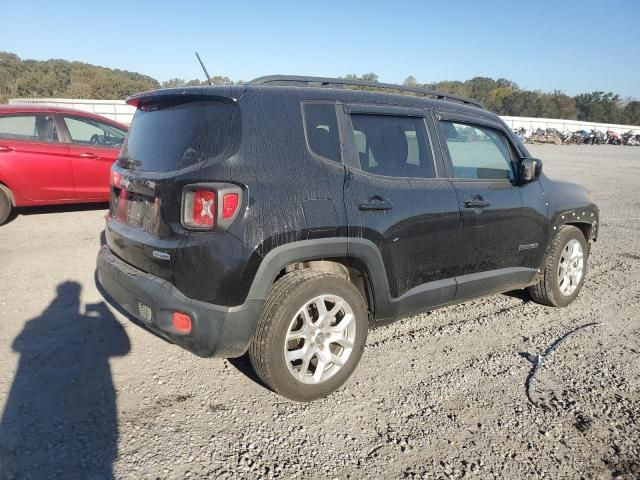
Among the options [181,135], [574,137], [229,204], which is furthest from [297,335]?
[574,137]

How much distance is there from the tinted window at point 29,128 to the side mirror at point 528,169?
6.54 m

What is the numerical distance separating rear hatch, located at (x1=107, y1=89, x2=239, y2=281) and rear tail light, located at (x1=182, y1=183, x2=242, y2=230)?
6 cm

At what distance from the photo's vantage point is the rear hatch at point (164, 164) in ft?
8.86

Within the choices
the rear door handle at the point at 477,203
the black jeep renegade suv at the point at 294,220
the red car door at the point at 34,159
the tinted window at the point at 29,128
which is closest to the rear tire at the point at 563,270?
the black jeep renegade suv at the point at 294,220

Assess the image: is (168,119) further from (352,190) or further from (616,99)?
(616,99)

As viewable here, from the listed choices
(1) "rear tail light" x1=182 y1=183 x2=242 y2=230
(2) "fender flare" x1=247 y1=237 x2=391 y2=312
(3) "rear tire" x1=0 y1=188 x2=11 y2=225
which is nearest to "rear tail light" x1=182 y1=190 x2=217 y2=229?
(1) "rear tail light" x1=182 y1=183 x2=242 y2=230

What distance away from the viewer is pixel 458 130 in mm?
3875

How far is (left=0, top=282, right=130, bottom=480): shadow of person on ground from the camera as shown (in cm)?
236

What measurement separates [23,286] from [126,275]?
7.77ft

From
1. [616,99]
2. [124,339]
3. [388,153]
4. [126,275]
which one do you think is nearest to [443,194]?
[388,153]

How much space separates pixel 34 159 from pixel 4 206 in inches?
31.1

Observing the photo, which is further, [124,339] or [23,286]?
[23,286]

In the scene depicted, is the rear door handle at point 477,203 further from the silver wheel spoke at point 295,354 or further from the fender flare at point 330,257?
the silver wheel spoke at point 295,354

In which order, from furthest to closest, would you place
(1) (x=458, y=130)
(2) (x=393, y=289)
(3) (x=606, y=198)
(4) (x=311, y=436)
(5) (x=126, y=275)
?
(3) (x=606, y=198)
(1) (x=458, y=130)
(2) (x=393, y=289)
(5) (x=126, y=275)
(4) (x=311, y=436)
